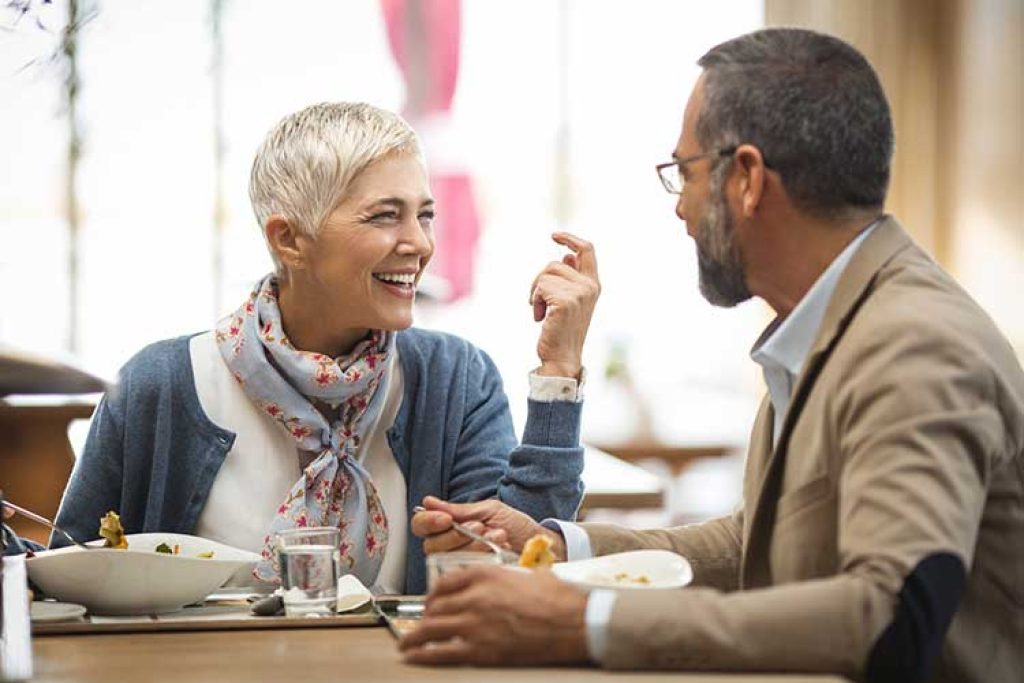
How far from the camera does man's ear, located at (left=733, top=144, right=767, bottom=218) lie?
70.3 inches

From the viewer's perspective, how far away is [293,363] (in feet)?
7.70

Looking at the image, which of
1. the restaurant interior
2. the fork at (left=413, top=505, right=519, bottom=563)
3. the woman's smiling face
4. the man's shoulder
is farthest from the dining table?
the restaurant interior

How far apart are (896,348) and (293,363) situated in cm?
107

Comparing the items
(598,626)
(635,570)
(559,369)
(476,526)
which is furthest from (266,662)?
(559,369)

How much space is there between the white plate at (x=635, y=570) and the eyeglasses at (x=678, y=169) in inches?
18.5

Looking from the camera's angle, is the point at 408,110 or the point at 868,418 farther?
the point at 408,110

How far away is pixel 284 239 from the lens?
8.14 feet

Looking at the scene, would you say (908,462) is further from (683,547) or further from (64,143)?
(64,143)

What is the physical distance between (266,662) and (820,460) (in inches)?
25.0

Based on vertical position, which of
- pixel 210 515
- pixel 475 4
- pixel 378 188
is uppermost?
pixel 475 4

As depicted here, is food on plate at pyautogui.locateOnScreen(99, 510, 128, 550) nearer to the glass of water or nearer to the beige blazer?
the glass of water

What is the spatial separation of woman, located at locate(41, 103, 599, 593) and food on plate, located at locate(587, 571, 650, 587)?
21.5 inches

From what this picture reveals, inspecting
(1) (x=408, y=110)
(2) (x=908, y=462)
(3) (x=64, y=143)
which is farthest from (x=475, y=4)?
(2) (x=908, y=462)

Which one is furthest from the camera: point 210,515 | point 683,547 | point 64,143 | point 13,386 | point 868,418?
point 64,143
